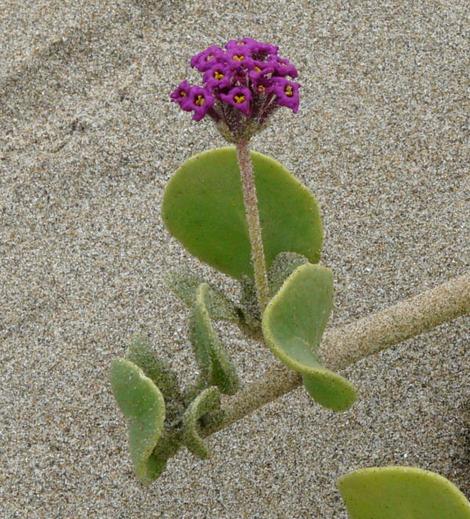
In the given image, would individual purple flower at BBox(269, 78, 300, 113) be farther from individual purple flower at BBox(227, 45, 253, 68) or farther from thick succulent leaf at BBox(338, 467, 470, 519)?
thick succulent leaf at BBox(338, 467, 470, 519)

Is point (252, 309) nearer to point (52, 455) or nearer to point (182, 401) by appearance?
point (182, 401)

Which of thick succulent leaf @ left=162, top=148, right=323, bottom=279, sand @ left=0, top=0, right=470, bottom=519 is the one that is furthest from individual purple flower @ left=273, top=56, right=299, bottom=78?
sand @ left=0, top=0, right=470, bottom=519

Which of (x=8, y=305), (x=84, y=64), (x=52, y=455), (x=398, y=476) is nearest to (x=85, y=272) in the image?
(x=8, y=305)

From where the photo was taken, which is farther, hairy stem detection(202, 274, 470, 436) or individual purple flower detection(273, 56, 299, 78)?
hairy stem detection(202, 274, 470, 436)

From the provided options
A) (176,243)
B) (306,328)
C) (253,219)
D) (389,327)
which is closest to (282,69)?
(253,219)

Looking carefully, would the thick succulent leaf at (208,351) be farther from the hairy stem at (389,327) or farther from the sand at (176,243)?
the sand at (176,243)
